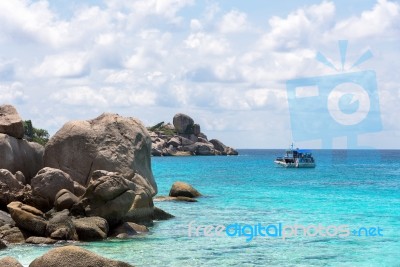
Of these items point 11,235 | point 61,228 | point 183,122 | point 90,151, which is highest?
point 183,122

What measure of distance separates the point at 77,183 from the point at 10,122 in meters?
4.53

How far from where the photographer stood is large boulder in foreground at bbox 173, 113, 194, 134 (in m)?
146

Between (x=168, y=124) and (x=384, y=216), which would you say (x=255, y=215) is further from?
(x=168, y=124)

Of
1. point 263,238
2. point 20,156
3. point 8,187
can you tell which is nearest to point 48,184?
point 8,187

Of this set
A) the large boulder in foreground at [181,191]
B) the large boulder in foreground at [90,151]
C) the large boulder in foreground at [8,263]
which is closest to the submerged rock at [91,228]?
the large boulder in foreground at [90,151]

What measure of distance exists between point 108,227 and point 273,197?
2281 cm

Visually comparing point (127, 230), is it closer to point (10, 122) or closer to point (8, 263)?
point (10, 122)

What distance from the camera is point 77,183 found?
87.5 feet

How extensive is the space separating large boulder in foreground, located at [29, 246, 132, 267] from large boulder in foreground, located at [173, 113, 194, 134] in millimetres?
131451

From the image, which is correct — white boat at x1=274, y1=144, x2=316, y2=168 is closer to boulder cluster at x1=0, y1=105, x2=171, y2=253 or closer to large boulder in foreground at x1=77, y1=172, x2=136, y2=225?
boulder cluster at x1=0, y1=105, x2=171, y2=253

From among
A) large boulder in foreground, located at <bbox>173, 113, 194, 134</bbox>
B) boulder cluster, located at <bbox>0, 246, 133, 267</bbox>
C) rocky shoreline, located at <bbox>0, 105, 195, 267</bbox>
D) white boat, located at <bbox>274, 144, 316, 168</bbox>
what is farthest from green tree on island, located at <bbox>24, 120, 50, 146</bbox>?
boulder cluster, located at <bbox>0, 246, 133, 267</bbox>

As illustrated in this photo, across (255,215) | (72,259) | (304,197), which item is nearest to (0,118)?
(255,215)

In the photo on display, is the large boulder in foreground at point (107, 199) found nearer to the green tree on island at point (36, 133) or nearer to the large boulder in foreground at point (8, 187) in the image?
the large boulder in foreground at point (8, 187)

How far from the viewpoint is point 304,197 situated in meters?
45.4
